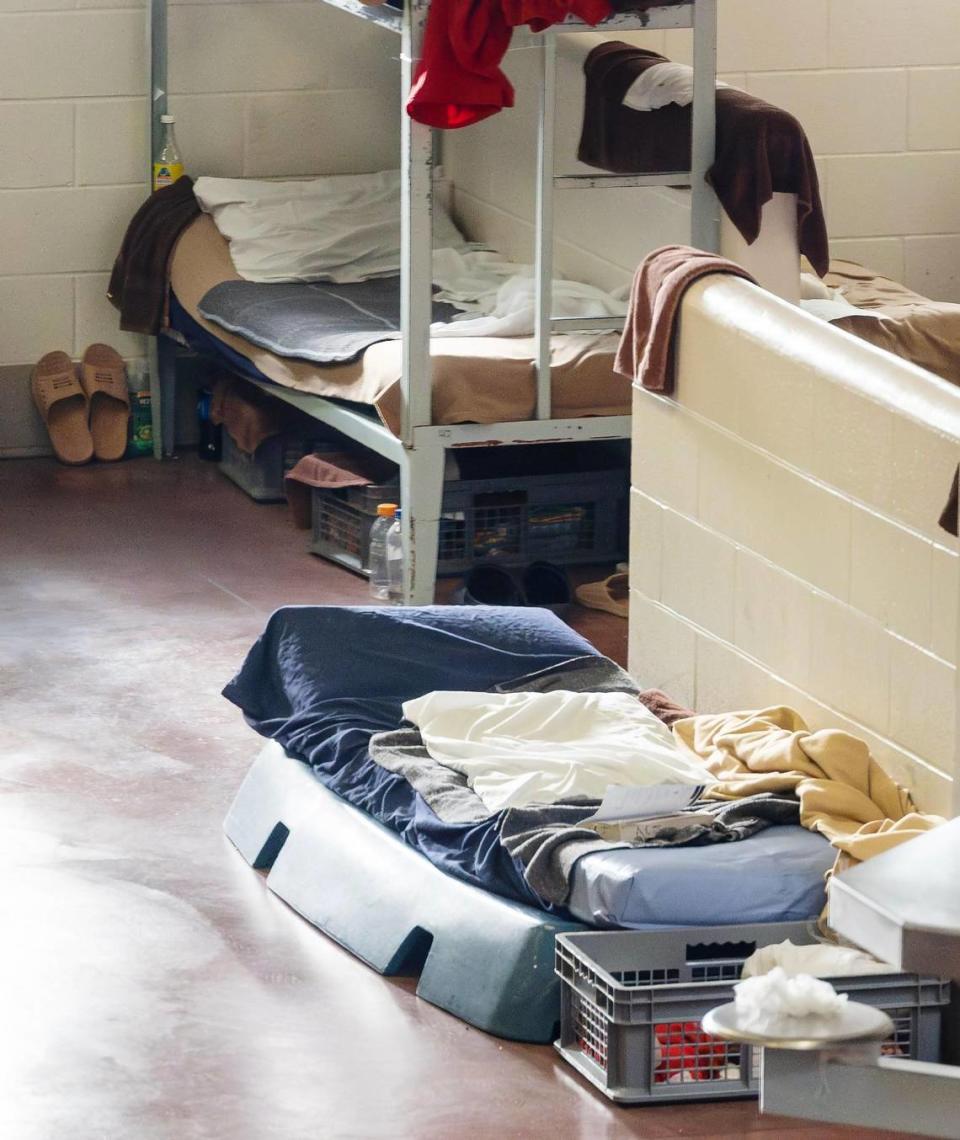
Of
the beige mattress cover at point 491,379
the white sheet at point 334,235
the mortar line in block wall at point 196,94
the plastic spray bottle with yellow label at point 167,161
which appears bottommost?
the beige mattress cover at point 491,379

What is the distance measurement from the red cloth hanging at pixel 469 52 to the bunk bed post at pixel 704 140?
39cm

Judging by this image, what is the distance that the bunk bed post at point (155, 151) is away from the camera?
744 centimetres

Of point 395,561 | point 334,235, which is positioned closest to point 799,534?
point 395,561

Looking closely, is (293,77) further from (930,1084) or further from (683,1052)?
(930,1084)

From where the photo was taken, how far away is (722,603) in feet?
13.5

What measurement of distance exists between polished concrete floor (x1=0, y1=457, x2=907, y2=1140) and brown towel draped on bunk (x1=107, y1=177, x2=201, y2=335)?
171 centimetres

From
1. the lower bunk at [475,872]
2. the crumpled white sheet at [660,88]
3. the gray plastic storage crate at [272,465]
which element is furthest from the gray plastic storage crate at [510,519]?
the lower bunk at [475,872]

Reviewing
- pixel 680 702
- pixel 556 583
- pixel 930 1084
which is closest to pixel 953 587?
pixel 680 702

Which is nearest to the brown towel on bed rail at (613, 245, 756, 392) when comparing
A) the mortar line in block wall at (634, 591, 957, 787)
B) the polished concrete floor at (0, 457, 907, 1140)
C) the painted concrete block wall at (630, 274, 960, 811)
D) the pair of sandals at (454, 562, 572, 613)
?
the painted concrete block wall at (630, 274, 960, 811)

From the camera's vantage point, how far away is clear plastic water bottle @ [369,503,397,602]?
19.1 feet

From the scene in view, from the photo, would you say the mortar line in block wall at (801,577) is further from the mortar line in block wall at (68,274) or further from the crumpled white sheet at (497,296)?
the mortar line in block wall at (68,274)

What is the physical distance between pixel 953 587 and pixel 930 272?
4.65 m

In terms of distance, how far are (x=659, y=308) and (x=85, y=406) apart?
368cm

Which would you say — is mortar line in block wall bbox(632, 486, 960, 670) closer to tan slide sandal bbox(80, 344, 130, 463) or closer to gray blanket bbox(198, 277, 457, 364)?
gray blanket bbox(198, 277, 457, 364)
